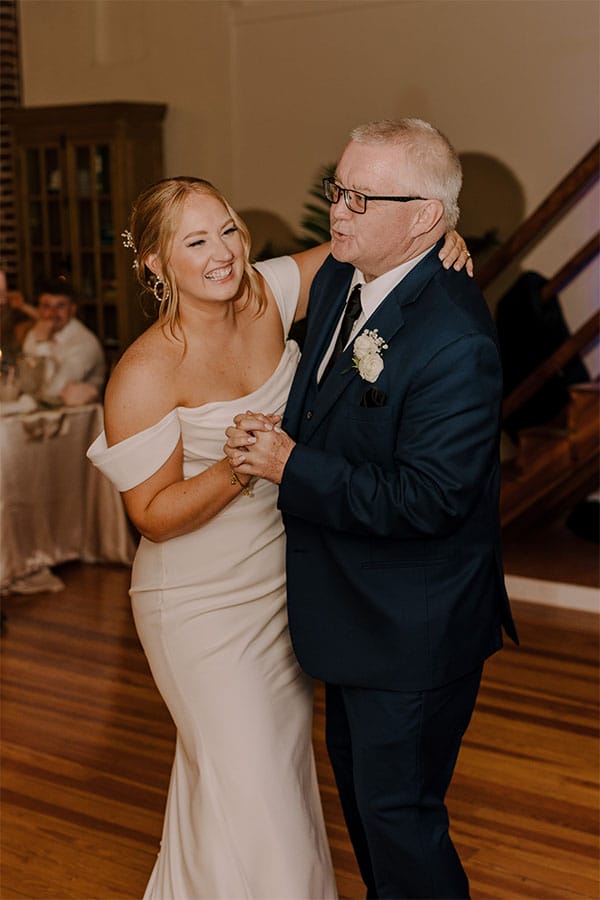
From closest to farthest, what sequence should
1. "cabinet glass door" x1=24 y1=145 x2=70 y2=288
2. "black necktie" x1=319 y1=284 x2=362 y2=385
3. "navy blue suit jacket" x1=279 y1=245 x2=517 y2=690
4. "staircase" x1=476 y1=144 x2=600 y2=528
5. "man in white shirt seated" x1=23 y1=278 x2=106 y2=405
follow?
"navy blue suit jacket" x1=279 y1=245 x2=517 y2=690 → "black necktie" x1=319 y1=284 x2=362 y2=385 → "staircase" x1=476 y1=144 x2=600 y2=528 → "man in white shirt seated" x1=23 y1=278 x2=106 y2=405 → "cabinet glass door" x1=24 y1=145 x2=70 y2=288

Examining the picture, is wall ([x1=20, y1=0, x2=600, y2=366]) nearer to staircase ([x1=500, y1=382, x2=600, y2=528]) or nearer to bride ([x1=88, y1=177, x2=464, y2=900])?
staircase ([x1=500, y1=382, x2=600, y2=528])

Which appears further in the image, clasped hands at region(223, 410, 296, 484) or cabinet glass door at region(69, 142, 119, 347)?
cabinet glass door at region(69, 142, 119, 347)

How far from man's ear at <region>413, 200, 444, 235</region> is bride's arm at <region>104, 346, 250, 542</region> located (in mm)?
604

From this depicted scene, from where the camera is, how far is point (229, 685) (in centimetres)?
256

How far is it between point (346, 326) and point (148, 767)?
203 cm

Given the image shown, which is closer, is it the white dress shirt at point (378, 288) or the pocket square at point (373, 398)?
the pocket square at point (373, 398)

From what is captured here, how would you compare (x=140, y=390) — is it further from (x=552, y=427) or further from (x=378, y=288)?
(x=552, y=427)

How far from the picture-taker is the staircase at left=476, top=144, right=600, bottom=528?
5.81m

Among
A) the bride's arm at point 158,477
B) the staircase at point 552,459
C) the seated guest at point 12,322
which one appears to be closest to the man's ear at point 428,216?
the bride's arm at point 158,477

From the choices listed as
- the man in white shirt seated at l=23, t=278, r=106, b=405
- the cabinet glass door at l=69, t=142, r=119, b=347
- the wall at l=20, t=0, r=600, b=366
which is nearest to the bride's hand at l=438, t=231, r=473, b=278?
the man in white shirt seated at l=23, t=278, r=106, b=405

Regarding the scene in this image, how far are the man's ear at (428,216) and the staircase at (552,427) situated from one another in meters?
3.42

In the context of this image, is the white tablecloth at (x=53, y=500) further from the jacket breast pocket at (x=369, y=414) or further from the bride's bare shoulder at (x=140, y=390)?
the jacket breast pocket at (x=369, y=414)

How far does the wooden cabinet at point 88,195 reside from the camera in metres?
8.80

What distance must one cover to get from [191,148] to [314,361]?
6.72 meters
